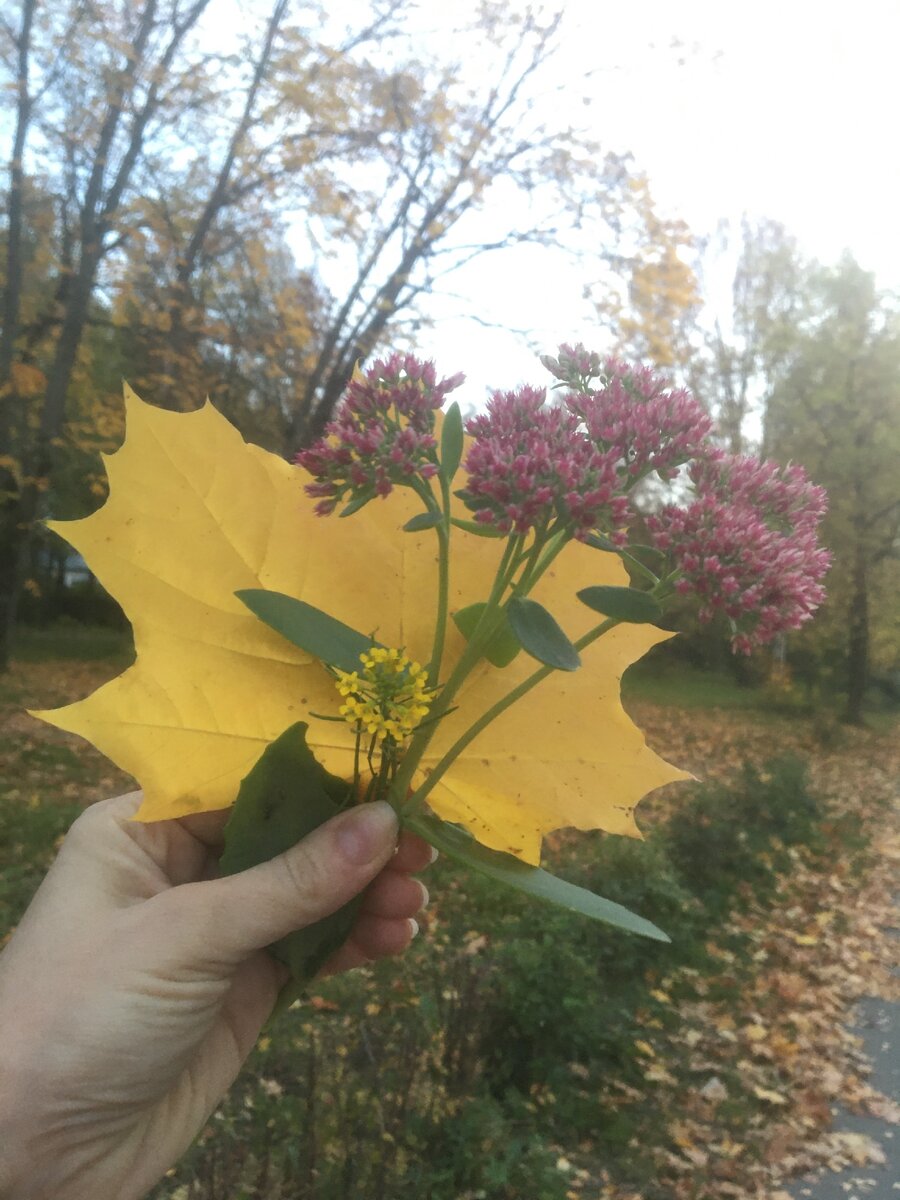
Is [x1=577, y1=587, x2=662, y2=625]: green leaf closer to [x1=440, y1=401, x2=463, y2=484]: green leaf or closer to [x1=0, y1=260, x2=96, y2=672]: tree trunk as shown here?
[x1=440, y1=401, x2=463, y2=484]: green leaf

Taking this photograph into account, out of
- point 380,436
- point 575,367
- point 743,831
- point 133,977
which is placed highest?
point 575,367

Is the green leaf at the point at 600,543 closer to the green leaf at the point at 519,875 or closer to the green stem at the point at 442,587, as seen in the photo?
the green stem at the point at 442,587

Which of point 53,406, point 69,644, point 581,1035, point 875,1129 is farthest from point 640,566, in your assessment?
point 69,644

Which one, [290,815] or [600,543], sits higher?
[600,543]

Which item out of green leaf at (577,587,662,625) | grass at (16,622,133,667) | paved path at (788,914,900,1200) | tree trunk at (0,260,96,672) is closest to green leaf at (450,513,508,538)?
green leaf at (577,587,662,625)

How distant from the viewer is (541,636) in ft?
2.23

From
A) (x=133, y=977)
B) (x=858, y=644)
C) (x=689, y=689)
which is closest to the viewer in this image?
(x=133, y=977)

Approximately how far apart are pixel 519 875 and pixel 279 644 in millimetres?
301

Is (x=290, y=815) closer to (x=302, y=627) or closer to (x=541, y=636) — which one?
(x=302, y=627)

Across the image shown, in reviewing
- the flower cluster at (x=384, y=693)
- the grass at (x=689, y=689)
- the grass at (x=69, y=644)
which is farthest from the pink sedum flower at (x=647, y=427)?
the grass at (x=69, y=644)

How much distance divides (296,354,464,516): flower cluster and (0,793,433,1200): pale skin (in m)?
0.31

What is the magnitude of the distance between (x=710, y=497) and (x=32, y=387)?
5.34 m

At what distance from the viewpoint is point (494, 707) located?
0.79m

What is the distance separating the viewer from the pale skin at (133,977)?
2.94 feet
